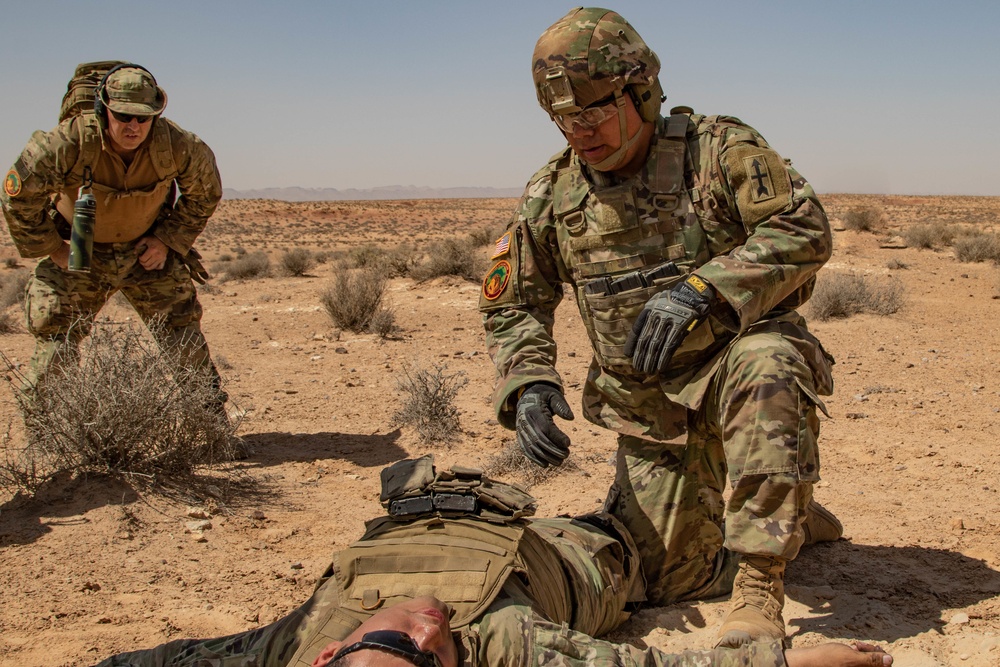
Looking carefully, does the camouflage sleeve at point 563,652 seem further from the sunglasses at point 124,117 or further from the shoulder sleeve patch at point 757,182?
the sunglasses at point 124,117

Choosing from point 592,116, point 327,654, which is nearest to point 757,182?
point 592,116

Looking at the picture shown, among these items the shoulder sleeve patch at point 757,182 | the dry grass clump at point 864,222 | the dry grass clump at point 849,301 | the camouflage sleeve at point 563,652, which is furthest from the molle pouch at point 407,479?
the dry grass clump at point 864,222

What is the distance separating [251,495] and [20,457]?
3.63 ft

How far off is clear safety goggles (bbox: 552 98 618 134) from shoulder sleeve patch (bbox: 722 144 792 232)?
0.40 meters

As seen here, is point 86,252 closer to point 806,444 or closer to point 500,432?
point 500,432

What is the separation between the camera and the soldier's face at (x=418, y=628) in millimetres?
1879

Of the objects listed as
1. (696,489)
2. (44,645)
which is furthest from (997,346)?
(44,645)

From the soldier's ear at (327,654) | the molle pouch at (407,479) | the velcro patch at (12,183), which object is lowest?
the soldier's ear at (327,654)

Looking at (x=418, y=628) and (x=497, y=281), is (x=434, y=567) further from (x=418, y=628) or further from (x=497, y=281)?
(x=497, y=281)

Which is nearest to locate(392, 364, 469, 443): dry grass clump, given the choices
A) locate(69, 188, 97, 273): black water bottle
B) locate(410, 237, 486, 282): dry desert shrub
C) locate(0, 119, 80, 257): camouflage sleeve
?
locate(69, 188, 97, 273): black water bottle

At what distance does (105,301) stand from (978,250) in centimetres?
1281

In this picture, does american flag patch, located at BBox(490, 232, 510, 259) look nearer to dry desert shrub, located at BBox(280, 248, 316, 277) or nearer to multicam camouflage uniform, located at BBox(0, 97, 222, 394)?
multicam camouflage uniform, located at BBox(0, 97, 222, 394)

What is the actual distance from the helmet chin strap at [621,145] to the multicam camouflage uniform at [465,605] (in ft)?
4.09

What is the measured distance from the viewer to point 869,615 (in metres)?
2.81
